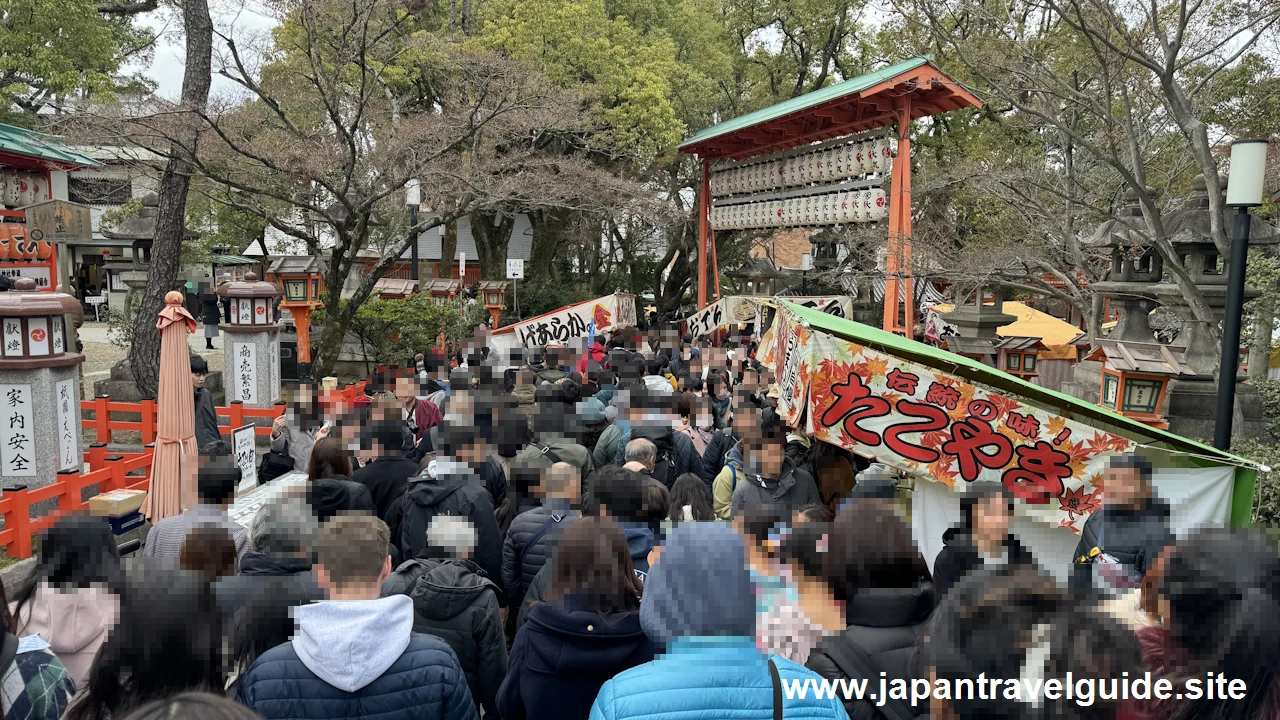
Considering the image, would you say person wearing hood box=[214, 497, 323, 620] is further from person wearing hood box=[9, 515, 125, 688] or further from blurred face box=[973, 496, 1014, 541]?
blurred face box=[973, 496, 1014, 541]

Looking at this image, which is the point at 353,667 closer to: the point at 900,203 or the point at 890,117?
the point at 900,203

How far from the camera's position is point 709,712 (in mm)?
1974

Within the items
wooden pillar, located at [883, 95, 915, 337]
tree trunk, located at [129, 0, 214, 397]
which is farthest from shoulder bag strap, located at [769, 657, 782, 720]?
tree trunk, located at [129, 0, 214, 397]

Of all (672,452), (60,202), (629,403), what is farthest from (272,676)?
(60,202)

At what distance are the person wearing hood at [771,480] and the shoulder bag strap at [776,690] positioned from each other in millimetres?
2814

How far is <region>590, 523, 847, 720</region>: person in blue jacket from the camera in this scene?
1988 millimetres

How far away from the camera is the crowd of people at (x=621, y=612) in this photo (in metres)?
2.08

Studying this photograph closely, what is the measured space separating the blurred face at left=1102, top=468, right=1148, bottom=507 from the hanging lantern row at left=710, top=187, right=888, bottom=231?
1156cm

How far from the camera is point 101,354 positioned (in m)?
19.8

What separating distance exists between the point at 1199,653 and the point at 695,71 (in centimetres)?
2541

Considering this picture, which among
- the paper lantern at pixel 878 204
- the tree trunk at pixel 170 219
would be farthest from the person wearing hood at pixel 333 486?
the paper lantern at pixel 878 204

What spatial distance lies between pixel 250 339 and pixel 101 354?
10.7 meters

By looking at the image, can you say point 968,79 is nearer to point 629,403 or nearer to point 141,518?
point 629,403

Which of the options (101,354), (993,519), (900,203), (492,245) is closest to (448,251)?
(492,245)
